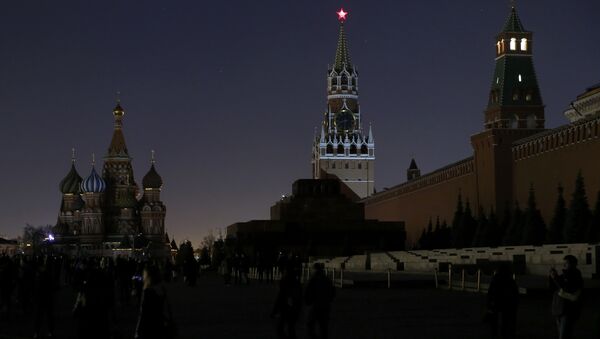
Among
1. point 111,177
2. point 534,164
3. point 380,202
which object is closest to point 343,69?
point 111,177

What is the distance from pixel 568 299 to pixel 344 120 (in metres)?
131

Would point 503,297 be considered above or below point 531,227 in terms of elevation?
below

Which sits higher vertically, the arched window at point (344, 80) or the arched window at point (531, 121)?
the arched window at point (344, 80)

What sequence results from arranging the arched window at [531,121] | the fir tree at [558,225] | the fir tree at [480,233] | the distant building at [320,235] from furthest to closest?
the distant building at [320,235] → the arched window at [531,121] → the fir tree at [480,233] → the fir tree at [558,225]

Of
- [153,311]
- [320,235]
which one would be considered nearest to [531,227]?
[320,235]

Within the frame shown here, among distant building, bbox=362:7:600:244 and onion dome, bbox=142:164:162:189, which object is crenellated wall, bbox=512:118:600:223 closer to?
distant building, bbox=362:7:600:244

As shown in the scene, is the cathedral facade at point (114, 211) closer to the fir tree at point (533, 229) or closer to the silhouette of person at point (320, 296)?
the fir tree at point (533, 229)

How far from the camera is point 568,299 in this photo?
1189 cm

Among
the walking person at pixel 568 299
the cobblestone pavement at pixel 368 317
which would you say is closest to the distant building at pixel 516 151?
the cobblestone pavement at pixel 368 317

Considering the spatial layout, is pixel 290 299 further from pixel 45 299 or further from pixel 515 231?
pixel 515 231

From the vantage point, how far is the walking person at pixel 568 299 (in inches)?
468

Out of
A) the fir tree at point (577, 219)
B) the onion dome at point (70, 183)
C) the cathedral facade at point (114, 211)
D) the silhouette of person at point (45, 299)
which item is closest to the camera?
the silhouette of person at point (45, 299)

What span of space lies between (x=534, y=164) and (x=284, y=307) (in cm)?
4317

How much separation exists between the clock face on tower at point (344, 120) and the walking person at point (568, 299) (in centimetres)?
12951
